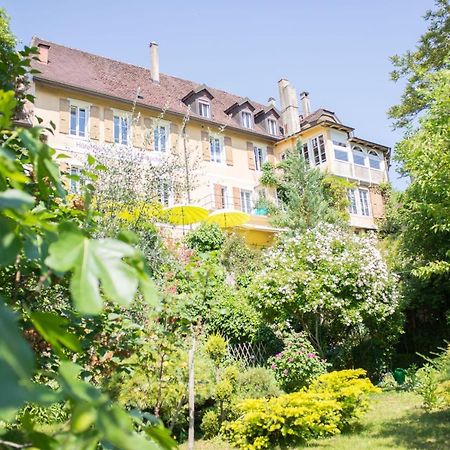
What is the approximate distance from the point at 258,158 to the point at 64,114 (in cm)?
1281

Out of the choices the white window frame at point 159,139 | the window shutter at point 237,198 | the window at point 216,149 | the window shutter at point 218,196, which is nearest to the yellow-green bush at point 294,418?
the white window frame at point 159,139

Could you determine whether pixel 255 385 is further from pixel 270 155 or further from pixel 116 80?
pixel 270 155

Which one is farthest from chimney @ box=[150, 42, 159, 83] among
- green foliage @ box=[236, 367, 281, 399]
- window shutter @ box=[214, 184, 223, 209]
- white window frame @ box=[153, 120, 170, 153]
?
green foliage @ box=[236, 367, 281, 399]

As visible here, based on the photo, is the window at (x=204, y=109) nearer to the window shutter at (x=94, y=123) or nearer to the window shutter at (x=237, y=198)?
the window shutter at (x=237, y=198)

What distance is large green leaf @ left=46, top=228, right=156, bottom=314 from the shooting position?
71cm

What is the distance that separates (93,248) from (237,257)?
2014 centimetres

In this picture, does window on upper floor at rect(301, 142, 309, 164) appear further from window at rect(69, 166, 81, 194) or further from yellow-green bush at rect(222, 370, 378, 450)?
yellow-green bush at rect(222, 370, 378, 450)

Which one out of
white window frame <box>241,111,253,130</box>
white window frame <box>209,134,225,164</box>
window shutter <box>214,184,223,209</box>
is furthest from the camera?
white window frame <box>241,111,253,130</box>

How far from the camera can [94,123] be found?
22.8 metres

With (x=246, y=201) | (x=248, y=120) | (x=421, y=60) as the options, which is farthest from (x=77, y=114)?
(x=421, y=60)

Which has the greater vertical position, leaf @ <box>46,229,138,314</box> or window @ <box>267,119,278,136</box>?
window @ <box>267,119,278,136</box>

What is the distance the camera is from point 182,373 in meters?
6.55

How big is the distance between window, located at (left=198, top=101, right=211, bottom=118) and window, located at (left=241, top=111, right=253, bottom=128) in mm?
2825

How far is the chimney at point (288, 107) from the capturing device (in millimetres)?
31609
